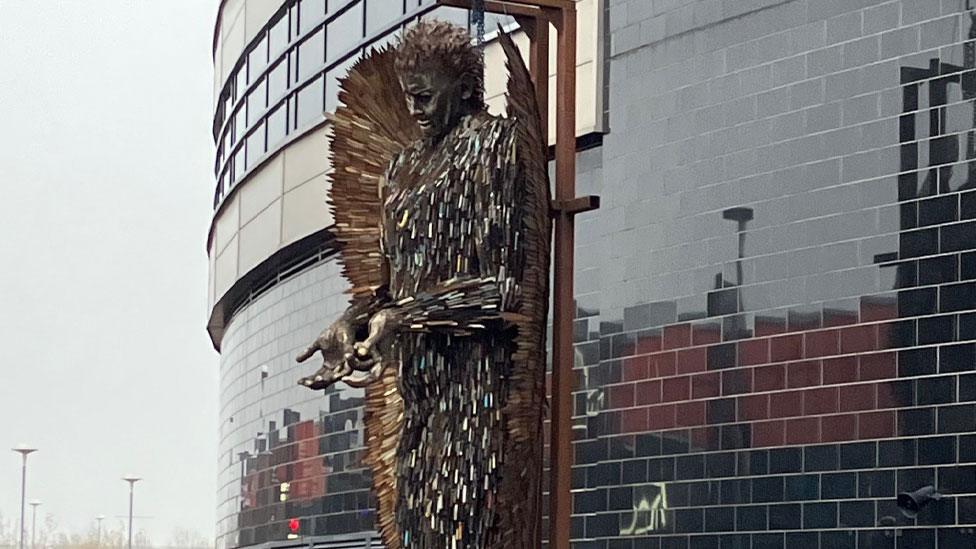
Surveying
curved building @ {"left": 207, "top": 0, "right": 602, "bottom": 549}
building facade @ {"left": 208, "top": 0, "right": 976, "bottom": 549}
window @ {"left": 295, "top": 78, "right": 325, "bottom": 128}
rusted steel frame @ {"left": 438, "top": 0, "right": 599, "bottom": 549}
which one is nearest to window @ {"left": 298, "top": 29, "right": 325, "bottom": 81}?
curved building @ {"left": 207, "top": 0, "right": 602, "bottom": 549}

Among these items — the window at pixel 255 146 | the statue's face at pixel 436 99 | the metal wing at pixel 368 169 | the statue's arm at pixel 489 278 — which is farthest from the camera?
the window at pixel 255 146

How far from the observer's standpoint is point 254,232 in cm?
1872

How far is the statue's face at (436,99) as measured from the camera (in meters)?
7.11

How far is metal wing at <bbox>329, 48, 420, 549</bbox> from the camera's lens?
725cm

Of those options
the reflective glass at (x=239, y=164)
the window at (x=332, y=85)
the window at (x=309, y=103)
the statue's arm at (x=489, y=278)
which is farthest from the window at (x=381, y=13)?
the statue's arm at (x=489, y=278)

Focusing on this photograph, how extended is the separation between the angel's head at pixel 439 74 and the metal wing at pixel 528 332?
0.24 metres

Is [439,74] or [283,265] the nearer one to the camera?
[439,74]

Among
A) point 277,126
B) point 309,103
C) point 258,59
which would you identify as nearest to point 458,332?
point 309,103

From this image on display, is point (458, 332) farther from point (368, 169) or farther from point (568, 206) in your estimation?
point (368, 169)

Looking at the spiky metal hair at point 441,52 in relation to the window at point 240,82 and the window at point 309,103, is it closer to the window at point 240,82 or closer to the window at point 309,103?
the window at point 309,103

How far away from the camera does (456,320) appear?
266 inches

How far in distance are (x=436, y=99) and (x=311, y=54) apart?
35.6ft

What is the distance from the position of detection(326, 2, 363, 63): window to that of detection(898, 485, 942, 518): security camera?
27.2ft

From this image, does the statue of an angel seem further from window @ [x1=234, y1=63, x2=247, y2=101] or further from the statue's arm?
window @ [x1=234, y1=63, x2=247, y2=101]
